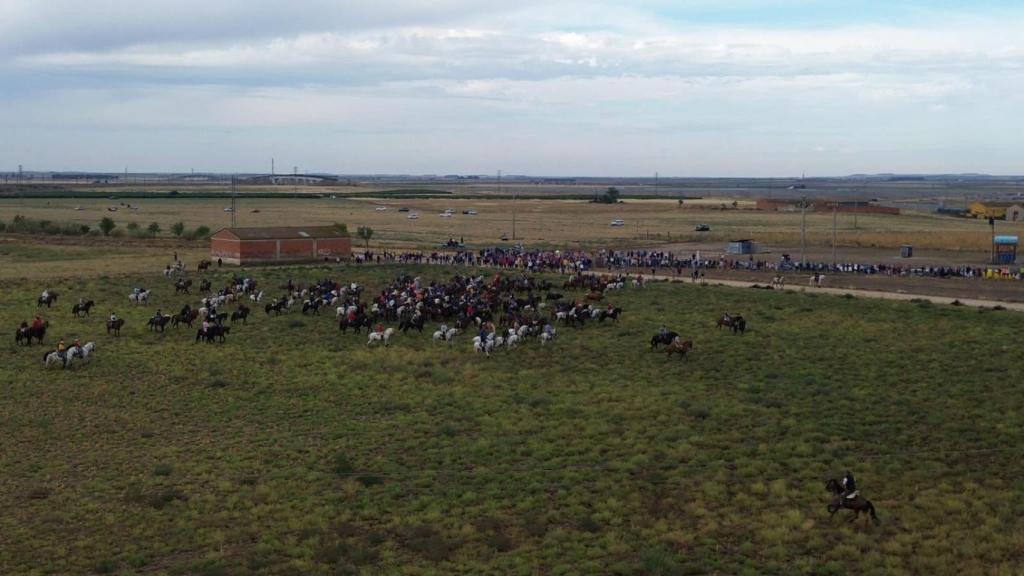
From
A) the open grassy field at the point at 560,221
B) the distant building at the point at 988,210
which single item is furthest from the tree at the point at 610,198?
the distant building at the point at 988,210

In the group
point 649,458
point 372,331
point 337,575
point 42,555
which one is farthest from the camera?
point 372,331

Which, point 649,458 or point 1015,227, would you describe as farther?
point 1015,227

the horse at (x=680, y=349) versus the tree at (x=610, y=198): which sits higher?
the tree at (x=610, y=198)

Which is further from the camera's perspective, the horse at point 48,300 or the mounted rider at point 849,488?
the horse at point 48,300

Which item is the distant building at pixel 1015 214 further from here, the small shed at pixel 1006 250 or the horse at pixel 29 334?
the horse at pixel 29 334

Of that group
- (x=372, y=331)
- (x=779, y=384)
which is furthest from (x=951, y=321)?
(x=372, y=331)

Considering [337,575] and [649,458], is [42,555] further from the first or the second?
[649,458]

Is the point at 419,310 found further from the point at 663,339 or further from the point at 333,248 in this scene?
the point at 333,248
